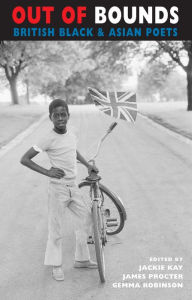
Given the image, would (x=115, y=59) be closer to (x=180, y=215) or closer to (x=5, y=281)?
(x=180, y=215)

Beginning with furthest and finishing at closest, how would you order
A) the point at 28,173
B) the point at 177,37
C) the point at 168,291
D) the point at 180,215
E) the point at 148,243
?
the point at 177,37 → the point at 28,173 → the point at 180,215 → the point at 148,243 → the point at 168,291

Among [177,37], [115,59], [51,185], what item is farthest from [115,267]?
[115,59]

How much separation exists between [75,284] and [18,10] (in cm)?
1969

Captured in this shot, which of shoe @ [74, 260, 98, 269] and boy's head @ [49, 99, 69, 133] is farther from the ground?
boy's head @ [49, 99, 69, 133]

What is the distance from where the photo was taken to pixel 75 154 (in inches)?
183

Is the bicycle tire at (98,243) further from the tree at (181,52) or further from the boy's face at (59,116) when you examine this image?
the tree at (181,52)

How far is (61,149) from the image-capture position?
4.53 m

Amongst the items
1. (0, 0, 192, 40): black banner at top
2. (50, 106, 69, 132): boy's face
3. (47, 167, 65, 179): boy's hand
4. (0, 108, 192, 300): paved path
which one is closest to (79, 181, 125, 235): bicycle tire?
(0, 108, 192, 300): paved path

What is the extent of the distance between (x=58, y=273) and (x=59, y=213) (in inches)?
25.0

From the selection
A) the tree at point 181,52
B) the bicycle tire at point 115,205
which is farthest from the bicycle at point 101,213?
the tree at point 181,52

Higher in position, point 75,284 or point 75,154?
point 75,154

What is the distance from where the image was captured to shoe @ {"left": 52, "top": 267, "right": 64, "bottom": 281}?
4637 millimetres

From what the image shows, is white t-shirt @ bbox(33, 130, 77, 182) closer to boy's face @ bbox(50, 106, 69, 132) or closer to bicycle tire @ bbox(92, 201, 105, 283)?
boy's face @ bbox(50, 106, 69, 132)

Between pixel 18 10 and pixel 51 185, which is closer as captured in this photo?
pixel 51 185
